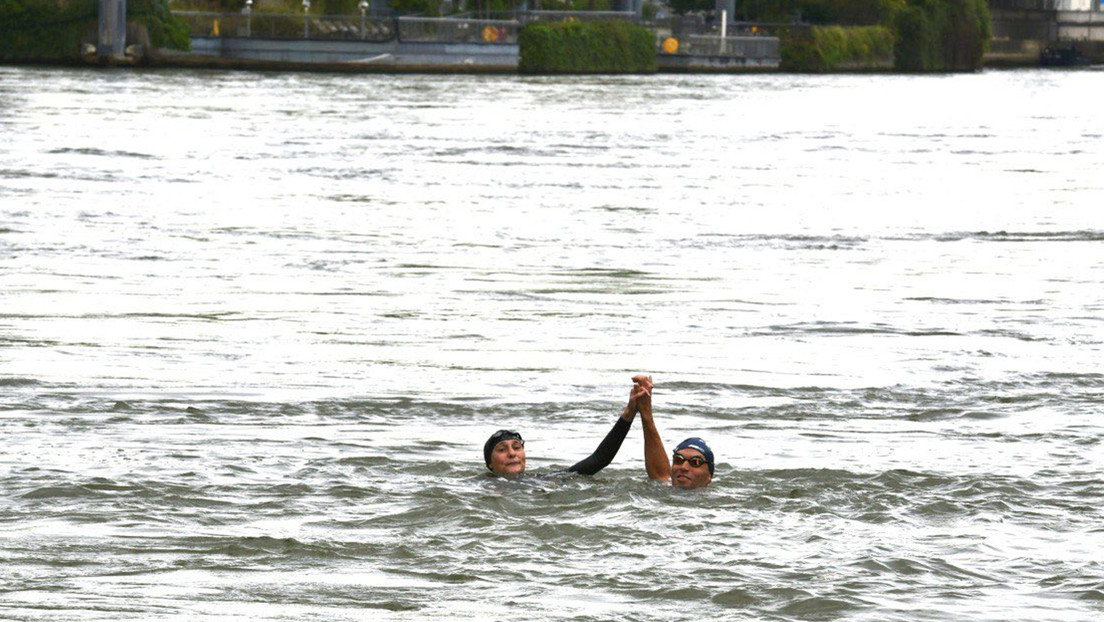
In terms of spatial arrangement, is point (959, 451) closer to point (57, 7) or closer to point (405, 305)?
point (405, 305)

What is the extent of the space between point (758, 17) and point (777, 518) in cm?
11025

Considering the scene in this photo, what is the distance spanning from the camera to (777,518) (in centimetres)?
1212

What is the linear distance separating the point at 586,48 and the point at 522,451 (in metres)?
83.2

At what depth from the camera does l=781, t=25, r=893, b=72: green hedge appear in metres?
110

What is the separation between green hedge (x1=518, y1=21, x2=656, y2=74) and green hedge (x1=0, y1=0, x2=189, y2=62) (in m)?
14.9

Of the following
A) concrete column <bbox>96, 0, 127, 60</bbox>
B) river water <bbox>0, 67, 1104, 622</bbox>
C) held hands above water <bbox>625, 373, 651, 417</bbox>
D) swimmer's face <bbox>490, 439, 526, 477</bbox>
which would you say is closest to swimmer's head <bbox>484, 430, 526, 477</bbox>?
swimmer's face <bbox>490, 439, 526, 477</bbox>

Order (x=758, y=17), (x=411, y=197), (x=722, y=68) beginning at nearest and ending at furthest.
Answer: (x=411, y=197)
(x=722, y=68)
(x=758, y=17)

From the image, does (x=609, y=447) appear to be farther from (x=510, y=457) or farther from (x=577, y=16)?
(x=577, y=16)

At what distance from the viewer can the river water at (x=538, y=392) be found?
10773 mm

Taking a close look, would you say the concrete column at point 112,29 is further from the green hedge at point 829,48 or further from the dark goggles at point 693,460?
the dark goggles at point 693,460

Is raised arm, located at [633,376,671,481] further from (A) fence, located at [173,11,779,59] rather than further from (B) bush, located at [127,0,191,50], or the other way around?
(A) fence, located at [173,11,779,59]

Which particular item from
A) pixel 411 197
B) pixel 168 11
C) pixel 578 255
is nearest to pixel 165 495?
pixel 578 255

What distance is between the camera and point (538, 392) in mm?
15961

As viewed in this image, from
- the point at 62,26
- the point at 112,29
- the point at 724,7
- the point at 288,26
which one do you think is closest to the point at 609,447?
the point at 112,29
